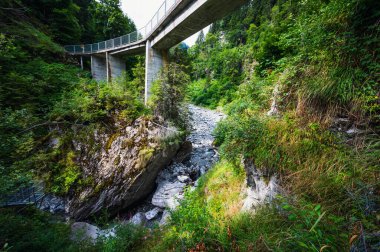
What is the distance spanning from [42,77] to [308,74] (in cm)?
1268

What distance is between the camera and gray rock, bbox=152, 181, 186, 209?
5.88 metres

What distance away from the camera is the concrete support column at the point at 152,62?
10.4m

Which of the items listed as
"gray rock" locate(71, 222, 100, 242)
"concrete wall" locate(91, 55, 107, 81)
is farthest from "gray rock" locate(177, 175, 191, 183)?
"concrete wall" locate(91, 55, 107, 81)

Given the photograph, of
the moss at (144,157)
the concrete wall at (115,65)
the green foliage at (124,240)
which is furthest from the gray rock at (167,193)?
the concrete wall at (115,65)

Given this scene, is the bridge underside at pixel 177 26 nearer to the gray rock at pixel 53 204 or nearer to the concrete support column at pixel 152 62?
the concrete support column at pixel 152 62

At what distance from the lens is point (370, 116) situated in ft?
7.36

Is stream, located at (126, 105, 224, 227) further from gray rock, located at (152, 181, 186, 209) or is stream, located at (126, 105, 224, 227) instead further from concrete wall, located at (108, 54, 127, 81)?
concrete wall, located at (108, 54, 127, 81)

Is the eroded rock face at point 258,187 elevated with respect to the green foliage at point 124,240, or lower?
elevated

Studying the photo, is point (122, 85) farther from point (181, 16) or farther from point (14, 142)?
point (14, 142)

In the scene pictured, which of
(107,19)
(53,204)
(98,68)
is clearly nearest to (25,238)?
(53,204)

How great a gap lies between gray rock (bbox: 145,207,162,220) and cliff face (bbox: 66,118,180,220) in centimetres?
93

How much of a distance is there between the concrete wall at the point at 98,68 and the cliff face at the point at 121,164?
14428 millimetres

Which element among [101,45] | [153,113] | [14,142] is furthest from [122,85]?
[101,45]

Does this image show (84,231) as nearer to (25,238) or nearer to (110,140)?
→ (25,238)
